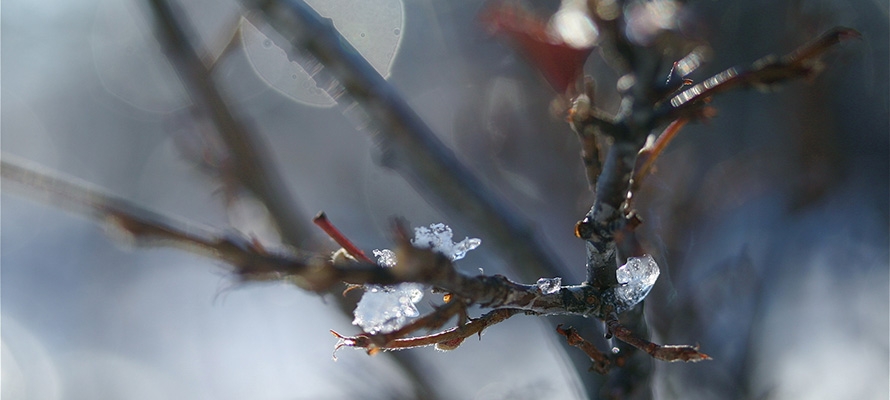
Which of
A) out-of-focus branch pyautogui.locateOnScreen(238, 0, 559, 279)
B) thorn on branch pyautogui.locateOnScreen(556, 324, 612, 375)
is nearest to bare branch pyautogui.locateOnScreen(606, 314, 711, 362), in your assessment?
thorn on branch pyautogui.locateOnScreen(556, 324, 612, 375)

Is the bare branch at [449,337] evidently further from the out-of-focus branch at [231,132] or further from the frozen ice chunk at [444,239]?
the out-of-focus branch at [231,132]

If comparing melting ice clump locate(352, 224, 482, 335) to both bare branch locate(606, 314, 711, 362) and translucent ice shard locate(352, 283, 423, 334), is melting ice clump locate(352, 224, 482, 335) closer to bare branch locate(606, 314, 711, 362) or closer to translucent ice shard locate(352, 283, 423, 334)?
translucent ice shard locate(352, 283, 423, 334)

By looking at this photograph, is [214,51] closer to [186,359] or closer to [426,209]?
[426,209]

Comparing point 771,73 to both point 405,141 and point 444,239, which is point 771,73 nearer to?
point 444,239

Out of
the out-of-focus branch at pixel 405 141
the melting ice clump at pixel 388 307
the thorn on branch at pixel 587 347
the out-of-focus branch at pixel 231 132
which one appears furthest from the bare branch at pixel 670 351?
the out-of-focus branch at pixel 231 132

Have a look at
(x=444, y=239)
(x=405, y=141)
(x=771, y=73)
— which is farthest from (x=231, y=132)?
(x=771, y=73)

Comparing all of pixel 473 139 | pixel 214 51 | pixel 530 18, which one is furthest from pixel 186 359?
pixel 530 18
